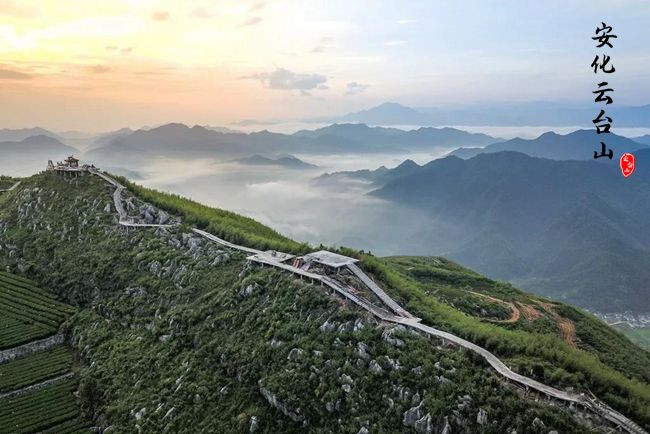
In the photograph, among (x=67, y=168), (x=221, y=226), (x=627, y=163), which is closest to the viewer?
(x=627, y=163)

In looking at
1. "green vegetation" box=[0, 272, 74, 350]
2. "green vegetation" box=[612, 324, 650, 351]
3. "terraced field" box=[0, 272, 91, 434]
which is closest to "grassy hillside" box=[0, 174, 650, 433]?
"terraced field" box=[0, 272, 91, 434]

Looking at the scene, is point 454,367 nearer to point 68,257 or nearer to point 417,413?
point 417,413

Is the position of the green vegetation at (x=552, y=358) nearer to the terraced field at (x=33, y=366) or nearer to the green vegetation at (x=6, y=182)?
the terraced field at (x=33, y=366)

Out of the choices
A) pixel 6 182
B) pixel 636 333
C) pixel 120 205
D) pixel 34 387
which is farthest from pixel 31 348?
pixel 636 333

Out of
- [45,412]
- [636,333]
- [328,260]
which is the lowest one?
[636,333]

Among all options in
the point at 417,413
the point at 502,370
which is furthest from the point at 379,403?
the point at 502,370

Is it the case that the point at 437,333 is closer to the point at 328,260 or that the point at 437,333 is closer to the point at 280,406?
the point at 280,406

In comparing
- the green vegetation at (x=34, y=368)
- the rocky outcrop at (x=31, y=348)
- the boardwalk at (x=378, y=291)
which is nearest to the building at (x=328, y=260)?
the boardwalk at (x=378, y=291)
